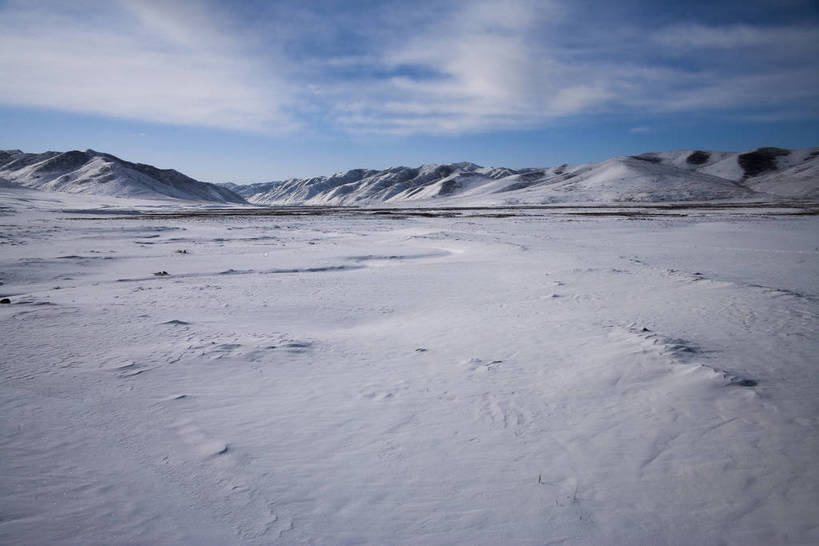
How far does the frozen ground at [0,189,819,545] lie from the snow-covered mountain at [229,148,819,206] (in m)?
86.1

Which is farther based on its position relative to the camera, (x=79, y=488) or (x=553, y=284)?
(x=553, y=284)

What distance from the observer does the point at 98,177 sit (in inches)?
4665

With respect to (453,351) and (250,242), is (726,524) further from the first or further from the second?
(250,242)

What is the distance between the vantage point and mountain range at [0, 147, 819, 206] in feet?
316

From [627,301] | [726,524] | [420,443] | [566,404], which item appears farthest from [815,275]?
[420,443]

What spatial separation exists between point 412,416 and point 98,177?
14673cm

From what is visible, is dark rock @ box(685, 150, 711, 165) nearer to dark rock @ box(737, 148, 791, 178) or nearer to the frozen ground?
dark rock @ box(737, 148, 791, 178)

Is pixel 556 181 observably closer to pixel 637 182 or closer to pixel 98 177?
pixel 637 182

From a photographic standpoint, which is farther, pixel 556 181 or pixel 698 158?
pixel 698 158

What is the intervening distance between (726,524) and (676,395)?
7.01 feet

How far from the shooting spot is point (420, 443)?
4.43m

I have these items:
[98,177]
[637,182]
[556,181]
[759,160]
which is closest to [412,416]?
[637,182]

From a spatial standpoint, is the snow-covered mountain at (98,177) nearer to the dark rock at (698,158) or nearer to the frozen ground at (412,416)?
the frozen ground at (412,416)

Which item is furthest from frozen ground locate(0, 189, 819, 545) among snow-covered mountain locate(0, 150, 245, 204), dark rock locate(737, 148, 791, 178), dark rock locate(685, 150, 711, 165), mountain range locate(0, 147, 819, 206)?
dark rock locate(685, 150, 711, 165)
